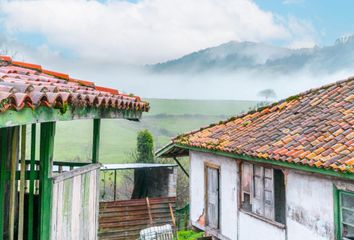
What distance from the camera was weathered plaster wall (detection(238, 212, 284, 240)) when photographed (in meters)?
8.63

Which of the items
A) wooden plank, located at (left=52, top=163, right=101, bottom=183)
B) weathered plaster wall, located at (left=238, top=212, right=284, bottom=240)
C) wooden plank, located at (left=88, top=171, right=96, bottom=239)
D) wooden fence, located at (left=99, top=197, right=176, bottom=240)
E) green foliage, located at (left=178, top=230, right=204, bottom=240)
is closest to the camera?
wooden plank, located at (left=52, top=163, right=101, bottom=183)

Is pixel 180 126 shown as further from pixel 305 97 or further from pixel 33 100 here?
pixel 33 100

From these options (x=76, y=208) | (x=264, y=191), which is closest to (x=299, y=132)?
(x=264, y=191)

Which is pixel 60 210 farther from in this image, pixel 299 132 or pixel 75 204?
pixel 299 132

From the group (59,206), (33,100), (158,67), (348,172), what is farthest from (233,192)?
(158,67)

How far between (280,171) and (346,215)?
2597 millimetres

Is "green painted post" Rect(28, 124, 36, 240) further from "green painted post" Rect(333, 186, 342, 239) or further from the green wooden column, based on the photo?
"green painted post" Rect(333, 186, 342, 239)

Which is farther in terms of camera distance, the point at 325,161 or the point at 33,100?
the point at 325,161

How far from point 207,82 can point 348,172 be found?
12327 cm

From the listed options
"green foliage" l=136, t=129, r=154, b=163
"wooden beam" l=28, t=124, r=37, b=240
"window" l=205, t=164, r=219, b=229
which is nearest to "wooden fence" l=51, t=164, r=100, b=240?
"wooden beam" l=28, t=124, r=37, b=240

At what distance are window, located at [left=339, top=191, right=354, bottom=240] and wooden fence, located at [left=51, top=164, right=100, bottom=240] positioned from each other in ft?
13.9

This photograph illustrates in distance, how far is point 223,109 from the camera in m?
50.8

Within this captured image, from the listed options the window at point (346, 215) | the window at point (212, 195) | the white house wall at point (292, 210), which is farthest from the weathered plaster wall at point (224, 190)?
the window at point (346, 215)

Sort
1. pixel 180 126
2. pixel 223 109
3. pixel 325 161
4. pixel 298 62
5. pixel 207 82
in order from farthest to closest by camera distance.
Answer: pixel 298 62 < pixel 207 82 < pixel 223 109 < pixel 180 126 < pixel 325 161
